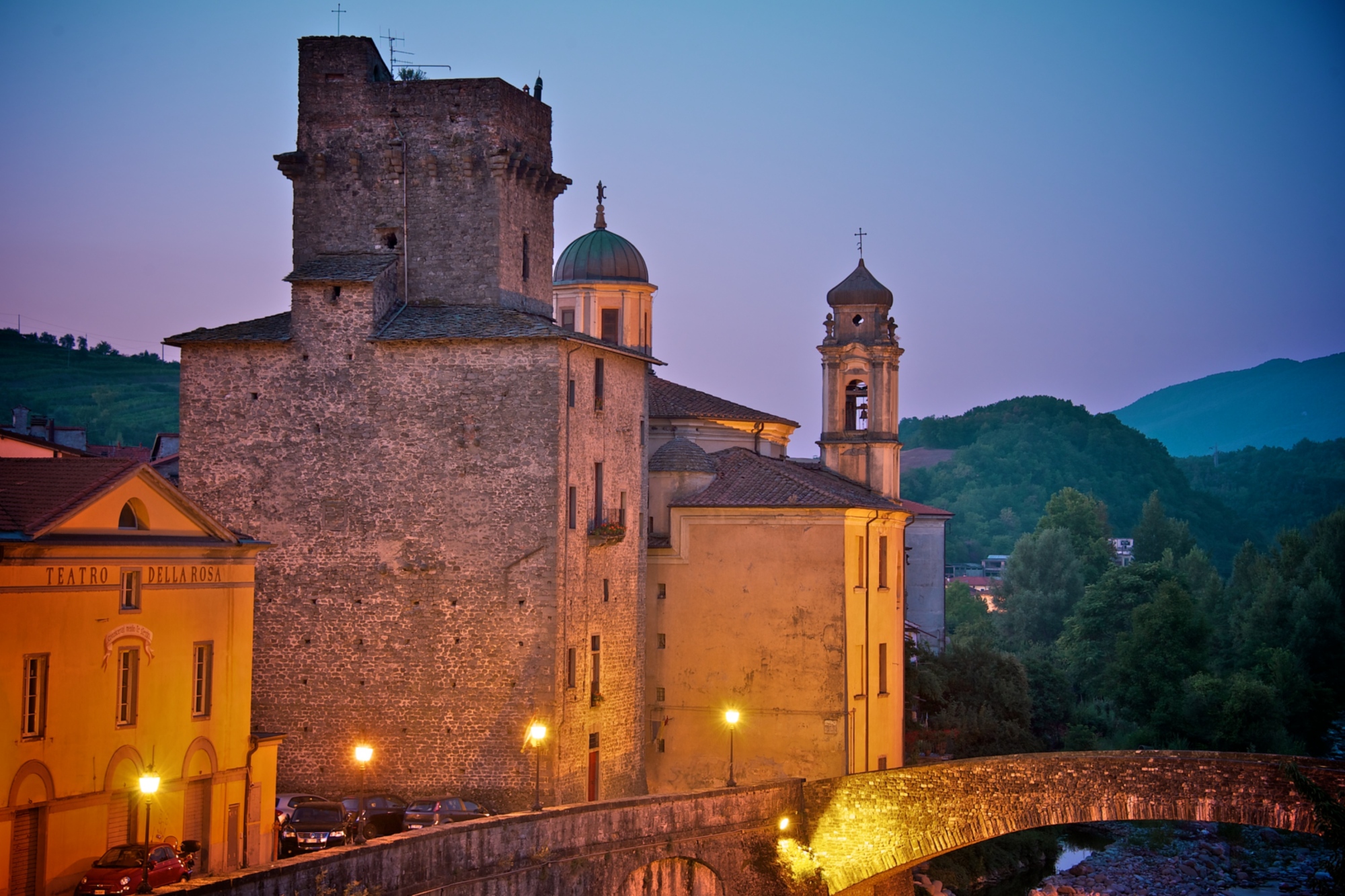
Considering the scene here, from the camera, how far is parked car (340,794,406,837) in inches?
1294

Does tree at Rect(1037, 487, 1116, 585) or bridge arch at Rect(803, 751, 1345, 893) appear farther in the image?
tree at Rect(1037, 487, 1116, 585)

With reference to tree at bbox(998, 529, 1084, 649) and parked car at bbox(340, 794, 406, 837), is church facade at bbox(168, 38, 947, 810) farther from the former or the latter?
tree at bbox(998, 529, 1084, 649)

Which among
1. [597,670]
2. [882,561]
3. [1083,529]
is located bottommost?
[597,670]

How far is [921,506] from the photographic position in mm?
74625

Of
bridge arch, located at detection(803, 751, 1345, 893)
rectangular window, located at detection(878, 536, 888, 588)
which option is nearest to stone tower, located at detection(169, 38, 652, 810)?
bridge arch, located at detection(803, 751, 1345, 893)

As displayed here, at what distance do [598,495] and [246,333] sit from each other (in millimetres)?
8846

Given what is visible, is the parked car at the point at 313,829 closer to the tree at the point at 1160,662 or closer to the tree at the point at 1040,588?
the tree at the point at 1160,662

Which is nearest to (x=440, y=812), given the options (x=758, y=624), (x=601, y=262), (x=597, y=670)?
(x=597, y=670)

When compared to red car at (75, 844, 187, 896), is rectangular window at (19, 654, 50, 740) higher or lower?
higher

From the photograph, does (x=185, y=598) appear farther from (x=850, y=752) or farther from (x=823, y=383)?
(x=823, y=383)

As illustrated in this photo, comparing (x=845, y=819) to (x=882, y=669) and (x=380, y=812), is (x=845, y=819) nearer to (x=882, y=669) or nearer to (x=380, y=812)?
(x=380, y=812)

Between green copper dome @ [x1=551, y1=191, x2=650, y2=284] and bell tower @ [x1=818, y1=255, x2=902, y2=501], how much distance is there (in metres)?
6.41

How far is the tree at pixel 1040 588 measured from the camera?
9738 centimetres

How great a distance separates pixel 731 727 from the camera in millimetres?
40156
